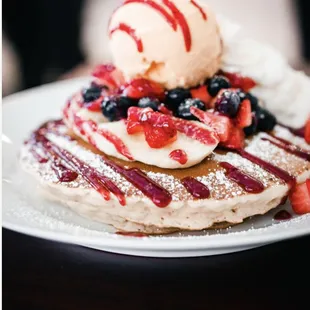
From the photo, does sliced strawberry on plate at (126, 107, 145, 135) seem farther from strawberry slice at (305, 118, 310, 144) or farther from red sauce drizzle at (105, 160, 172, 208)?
strawberry slice at (305, 118, 310, 144)

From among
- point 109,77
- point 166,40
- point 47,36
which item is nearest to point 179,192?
point 166,40

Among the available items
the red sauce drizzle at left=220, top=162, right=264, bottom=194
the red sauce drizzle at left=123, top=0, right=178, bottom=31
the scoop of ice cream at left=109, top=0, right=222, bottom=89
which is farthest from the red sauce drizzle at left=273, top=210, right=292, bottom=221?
the red sauce drizzle at left=123, top=0, right=178, bottom=31

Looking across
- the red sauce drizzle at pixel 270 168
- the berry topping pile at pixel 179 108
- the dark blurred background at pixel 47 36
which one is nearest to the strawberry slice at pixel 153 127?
the berry topping pile at pixel 179 108

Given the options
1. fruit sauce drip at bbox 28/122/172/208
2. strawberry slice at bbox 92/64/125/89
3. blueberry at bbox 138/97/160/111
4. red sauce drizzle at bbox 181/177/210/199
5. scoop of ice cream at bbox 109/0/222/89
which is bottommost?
fruit sauce drip at bbox 28/122/172/208

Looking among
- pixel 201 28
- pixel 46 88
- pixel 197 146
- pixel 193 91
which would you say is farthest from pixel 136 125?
pixel 46 88

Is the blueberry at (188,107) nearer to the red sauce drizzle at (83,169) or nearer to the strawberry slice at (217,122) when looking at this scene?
the strawberry slice at (217,122)
